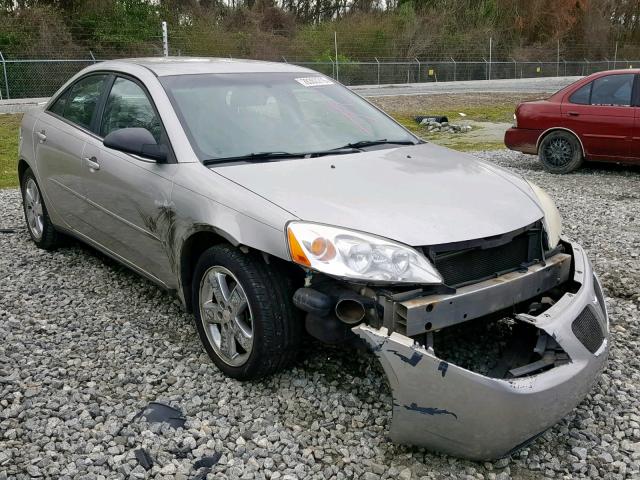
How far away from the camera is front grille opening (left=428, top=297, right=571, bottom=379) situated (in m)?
2.86

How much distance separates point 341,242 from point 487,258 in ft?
2.23

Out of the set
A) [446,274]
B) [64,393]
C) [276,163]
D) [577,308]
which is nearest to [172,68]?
[276,163]

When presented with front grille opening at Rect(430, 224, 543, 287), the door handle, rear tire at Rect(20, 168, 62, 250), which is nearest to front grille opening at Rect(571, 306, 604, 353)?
front grille opening at Rect(430, 224, 543, 287)

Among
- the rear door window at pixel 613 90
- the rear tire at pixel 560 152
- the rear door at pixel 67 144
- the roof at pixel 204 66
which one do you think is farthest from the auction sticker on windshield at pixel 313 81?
the rear tire at pixel 560 152

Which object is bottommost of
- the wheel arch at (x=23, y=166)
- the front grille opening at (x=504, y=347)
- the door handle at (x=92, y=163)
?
the front grille opening at (x=504, y=347)

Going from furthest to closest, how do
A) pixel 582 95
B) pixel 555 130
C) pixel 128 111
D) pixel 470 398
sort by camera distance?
pixel 555 130
pixel 582 95
pixel 128 111
pixel 470 398

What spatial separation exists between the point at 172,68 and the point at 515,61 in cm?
4234

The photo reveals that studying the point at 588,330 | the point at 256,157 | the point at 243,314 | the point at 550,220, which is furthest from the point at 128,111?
the point at 588,330

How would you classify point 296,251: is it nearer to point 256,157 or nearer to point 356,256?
point 356,256

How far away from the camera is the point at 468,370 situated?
271 cm

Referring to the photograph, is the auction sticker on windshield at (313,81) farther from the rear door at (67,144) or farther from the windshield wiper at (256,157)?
the rear door at (67,144)

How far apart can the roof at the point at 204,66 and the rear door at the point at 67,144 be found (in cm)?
44

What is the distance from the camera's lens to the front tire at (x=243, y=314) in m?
3.08

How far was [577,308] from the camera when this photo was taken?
2.98 m
